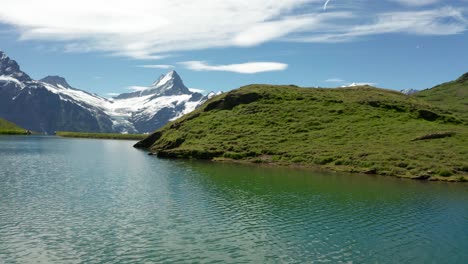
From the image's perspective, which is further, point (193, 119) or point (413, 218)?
point (193, 119)

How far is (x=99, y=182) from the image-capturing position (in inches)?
2985

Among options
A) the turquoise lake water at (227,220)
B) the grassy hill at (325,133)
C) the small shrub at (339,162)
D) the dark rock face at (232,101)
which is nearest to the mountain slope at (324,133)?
the small shrub at (339,162)

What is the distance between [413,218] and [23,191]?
57.6 metres

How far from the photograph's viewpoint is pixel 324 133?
5335 inches

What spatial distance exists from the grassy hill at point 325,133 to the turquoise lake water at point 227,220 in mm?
18519

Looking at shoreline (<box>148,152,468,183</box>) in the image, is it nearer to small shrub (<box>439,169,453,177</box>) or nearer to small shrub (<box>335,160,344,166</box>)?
small shrub (<box>439,169,453,177</box>)

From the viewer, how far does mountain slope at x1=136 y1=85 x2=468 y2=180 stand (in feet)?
333

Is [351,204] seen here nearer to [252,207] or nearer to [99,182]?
[252,207]

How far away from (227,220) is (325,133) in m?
92.8

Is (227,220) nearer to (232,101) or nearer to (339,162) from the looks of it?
(339,162)

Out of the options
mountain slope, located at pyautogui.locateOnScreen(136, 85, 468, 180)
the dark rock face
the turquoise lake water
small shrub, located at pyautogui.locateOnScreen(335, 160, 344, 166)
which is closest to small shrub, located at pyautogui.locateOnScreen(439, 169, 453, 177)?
mountain slope, located at pyautogui.locateOnScreen(136, 85, 468, 180)

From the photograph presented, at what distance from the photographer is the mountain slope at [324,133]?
3999 inches

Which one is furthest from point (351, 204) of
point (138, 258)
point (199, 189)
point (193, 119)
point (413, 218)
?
point (193, 119)

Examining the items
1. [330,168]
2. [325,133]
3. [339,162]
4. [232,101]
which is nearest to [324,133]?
[325,133]
